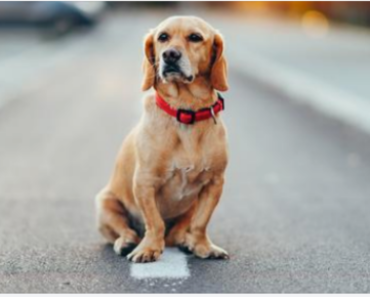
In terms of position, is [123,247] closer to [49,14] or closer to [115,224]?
[115,224]

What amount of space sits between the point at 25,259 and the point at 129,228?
Result: 2.33 feet

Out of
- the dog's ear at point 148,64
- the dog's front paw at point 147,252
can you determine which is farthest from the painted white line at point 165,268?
the dog's ear at point 148,64

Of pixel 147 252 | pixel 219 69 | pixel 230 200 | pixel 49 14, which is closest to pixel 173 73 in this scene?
pixel 219 69

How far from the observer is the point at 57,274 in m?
5.14

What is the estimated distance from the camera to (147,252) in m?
5.46

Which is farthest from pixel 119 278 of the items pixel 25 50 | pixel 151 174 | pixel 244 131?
pixel 25 50

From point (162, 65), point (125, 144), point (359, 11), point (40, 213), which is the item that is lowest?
point (359, 11)

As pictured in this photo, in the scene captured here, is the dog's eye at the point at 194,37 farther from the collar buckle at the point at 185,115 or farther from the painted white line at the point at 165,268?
the painted white line at the point at 165,268

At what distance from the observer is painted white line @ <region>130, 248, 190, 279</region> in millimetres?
5113

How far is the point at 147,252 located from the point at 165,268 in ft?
0.75

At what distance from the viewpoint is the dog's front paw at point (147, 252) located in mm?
5430

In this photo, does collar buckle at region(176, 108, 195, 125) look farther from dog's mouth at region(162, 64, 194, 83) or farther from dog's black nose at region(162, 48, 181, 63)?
dog's black nose at region(162, 48, 181, 63)

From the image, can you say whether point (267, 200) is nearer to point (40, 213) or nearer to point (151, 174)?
point (40, 213)

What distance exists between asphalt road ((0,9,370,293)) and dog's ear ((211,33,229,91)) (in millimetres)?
1086
